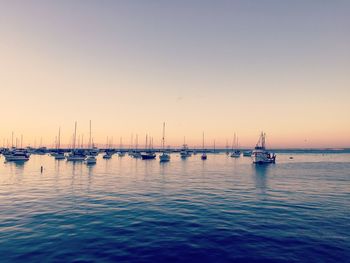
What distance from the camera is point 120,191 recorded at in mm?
37281

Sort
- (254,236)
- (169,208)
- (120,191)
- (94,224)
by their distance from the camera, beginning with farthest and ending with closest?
(120,191) < (169,208) < (94,224) < (254,236)

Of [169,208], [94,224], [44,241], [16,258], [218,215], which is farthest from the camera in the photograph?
[169,208]

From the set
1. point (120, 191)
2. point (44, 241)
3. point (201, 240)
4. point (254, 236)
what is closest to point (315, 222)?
point (254, 236)

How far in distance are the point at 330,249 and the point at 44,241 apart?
68.7 ft

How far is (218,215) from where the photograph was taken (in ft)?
77.8

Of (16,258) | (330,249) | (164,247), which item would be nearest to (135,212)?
(164,247)

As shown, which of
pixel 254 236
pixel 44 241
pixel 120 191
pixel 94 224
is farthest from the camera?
pixel 120 191

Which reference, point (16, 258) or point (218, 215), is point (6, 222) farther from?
point (218, 215)

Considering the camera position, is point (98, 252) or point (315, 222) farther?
point (315, 222)

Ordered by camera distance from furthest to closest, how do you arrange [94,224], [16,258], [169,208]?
[169,208]
[94,224]
[16,258]

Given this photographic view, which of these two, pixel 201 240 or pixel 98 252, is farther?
pixel 201 240

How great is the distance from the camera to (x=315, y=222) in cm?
2158

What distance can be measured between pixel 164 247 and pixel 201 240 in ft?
10.1

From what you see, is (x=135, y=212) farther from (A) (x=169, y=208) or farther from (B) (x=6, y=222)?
(B) (x=6, y=222)
